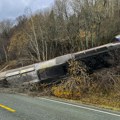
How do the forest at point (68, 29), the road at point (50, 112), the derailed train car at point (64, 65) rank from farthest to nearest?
the forest at point (68, 29) < the derailed train car at point (64, 65) < the road at point (50, 112)

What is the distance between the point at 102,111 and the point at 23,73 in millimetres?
9124

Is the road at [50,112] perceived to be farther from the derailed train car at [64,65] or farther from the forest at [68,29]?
the forest at [68,29]

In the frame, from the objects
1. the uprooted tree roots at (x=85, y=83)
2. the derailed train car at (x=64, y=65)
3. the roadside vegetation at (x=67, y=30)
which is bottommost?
the uprooted tree roots at (x=85, y=83)

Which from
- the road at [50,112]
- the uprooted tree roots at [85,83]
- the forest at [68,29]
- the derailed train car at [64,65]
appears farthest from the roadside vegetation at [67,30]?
the road at [50,112]

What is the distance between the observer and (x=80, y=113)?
35.7 feet

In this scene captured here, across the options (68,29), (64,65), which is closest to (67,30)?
(68,29)

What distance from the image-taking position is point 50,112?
11.2 m

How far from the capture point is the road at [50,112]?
10.3 metres

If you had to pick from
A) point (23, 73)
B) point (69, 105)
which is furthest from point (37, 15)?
point (69, 105)

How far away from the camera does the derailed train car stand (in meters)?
17.8

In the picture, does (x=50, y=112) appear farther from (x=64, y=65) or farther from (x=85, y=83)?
(x=64, y=65)

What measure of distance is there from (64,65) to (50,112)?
23.5 feet

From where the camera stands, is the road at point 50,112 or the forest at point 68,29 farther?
the forest at point 68,29

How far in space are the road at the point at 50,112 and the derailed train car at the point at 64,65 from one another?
466cm
